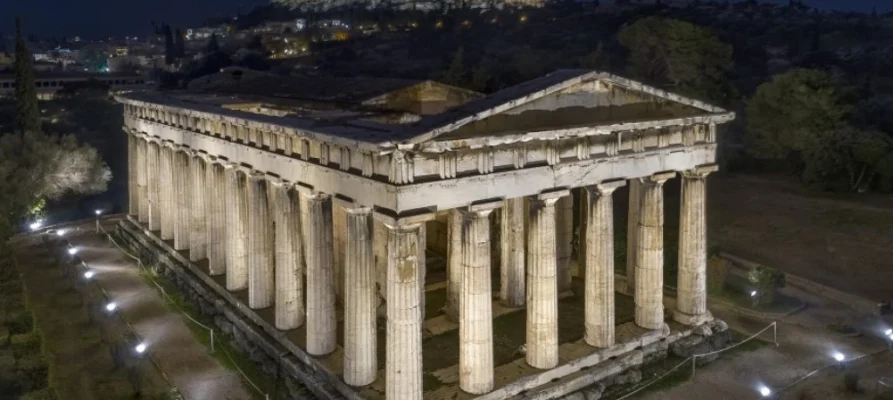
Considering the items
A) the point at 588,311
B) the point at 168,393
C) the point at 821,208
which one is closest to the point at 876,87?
the point at 821,208

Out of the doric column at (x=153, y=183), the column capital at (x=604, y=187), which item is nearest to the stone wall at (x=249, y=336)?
the doric column at (x=153, y=183)

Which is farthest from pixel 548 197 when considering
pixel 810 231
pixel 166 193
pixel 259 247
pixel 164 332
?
pixel 810 231

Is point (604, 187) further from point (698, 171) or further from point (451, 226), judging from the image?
point (451, 226)

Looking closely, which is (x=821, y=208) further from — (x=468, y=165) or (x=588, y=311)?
(x=468, y=165)

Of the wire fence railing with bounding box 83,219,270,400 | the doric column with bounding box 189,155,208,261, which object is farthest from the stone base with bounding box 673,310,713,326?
the doric column with bounding box 189,155,208,261

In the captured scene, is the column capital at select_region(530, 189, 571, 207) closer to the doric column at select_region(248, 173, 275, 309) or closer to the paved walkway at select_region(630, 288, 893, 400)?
the paved walkway at select_region(630, 288, 893, 400)

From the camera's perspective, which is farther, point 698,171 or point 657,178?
point 698,171

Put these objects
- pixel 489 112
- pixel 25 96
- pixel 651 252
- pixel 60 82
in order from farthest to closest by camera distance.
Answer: pixel 60 82 < pixel 25 96 < pixel 651 252 < pixel 489 112
